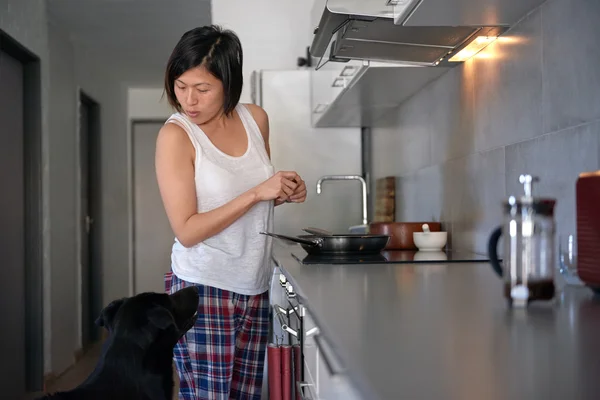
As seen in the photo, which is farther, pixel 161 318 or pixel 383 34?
pixel 383 34

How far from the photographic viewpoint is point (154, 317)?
174cm

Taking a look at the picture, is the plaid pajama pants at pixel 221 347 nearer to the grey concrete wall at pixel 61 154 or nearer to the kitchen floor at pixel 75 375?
the grey concrete wall at pixel 61 154

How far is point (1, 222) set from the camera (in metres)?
4.00

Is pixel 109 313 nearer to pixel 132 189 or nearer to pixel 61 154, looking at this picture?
pixel 61 154

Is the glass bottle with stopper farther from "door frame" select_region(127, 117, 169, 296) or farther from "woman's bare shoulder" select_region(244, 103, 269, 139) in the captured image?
"door frame" select_region(127, 117, 169, 296)

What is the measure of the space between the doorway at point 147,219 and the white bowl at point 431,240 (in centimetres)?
→ 611

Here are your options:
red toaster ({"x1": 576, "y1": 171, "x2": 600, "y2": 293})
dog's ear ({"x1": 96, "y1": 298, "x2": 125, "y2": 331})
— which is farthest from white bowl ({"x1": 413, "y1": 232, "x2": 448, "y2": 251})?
red toaster ({"x1": 576, "y1": 171, "x2": 600, "y2": 293})

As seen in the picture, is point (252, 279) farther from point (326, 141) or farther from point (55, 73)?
point (55, 73)

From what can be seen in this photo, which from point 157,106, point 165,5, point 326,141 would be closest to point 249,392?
point 326,141

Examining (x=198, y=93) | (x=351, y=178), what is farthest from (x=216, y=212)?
(x=351, y=178)

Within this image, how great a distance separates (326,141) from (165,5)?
181cm

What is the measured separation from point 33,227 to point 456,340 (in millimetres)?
4100

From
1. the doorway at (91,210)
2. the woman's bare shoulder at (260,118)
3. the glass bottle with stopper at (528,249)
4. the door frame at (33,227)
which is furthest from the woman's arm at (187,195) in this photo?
the doorway at (91,210)

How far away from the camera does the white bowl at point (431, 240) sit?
2660 millimetres
